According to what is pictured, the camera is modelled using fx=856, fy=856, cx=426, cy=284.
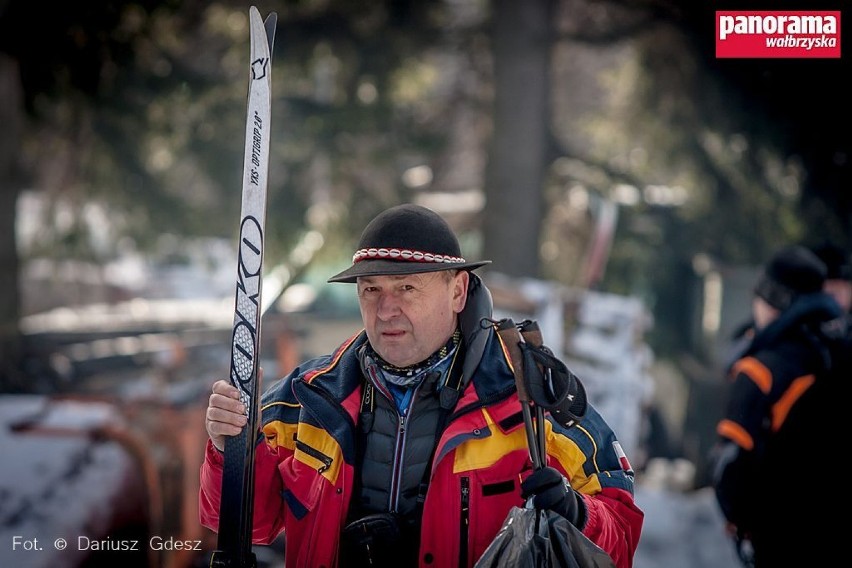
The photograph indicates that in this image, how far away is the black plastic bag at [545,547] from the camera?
2150 mm

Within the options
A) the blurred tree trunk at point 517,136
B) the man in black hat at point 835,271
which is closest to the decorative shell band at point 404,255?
the man in black hat at point 835,271

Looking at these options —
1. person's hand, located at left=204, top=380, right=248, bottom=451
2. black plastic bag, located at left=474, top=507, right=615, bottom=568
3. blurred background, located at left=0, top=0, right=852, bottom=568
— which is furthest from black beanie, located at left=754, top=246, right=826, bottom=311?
blurred background, located at left=0, top=0, right=852, bottom=568

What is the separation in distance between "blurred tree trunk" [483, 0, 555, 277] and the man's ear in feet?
21.1

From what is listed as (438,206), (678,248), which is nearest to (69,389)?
(438,206)

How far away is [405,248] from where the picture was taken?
2479 millimetres

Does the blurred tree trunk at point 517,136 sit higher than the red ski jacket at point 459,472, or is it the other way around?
the blurred tree trunk at point 517,136

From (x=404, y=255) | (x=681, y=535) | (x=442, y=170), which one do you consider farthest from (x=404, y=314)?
(x=442, y=170)

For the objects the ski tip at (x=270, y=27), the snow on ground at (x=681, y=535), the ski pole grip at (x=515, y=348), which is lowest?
the snow on ground at (x=681, y=535)

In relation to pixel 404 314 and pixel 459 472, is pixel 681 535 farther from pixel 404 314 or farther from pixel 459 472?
pixel 404 314

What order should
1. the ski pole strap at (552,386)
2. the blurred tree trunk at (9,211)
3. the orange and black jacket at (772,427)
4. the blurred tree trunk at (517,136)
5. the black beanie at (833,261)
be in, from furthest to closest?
1. the blurred tree trunk at (517,136)
2. the blurred tree trunk at (9,211)
3. the black beanie at (833,261)
4. the orange and black jacket at (772,427)
5. the ski pole strap at (552,386)

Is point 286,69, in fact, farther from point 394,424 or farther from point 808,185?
point 394,424

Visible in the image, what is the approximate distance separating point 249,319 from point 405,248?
20.3 inches

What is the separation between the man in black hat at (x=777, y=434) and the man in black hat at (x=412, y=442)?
148cm

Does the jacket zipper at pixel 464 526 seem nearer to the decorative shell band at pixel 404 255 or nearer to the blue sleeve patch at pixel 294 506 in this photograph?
the blue sleeve patch at pixel 294 506
